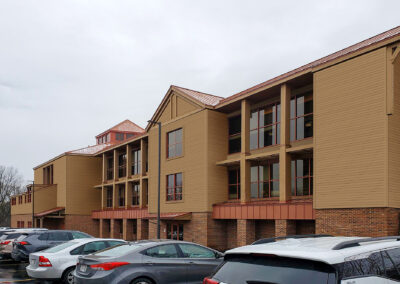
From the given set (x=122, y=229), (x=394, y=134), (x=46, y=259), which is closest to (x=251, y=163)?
(x=394, y=134)

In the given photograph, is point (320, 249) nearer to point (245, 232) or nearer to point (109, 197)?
point (245, 232)

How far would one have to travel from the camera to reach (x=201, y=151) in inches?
1109

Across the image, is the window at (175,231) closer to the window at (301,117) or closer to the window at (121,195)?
the window at (301,117)

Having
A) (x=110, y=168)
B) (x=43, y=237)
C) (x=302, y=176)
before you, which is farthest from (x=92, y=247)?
(x=110, y=168)

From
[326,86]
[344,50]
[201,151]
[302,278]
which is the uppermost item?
[344,50]

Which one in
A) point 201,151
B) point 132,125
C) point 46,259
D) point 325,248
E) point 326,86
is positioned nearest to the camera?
point 325,248

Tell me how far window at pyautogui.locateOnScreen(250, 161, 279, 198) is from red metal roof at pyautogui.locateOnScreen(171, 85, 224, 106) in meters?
5.28

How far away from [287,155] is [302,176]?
145 cm

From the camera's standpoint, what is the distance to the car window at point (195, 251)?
10.9 m

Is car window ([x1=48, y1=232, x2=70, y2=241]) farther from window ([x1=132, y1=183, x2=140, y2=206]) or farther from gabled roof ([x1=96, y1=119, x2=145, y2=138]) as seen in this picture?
gabled roof ([x1=96, y1=119, x2=145, y2=138])

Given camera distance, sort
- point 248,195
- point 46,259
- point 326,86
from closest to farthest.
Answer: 1. point 46,259
2. point 326,86
3. point 248,195

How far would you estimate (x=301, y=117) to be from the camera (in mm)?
23859

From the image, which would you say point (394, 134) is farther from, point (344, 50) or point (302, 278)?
point (302, 278)

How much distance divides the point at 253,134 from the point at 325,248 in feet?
74.8
